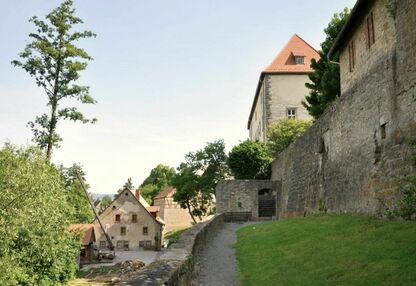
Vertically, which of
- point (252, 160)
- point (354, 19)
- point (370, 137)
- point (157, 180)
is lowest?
point (370, 137)

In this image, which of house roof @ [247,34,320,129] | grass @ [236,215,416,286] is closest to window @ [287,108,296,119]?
house roof @ [247,34,320,129]

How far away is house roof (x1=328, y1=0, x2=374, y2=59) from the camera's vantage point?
14109mm

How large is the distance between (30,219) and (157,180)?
7593 centimetres

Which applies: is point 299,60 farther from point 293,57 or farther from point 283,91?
point 283,91

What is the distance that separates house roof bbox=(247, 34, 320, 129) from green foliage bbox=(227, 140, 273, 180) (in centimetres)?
854

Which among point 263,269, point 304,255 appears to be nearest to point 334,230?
point 304,255

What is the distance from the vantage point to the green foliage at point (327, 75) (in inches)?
955

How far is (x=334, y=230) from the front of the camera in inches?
458

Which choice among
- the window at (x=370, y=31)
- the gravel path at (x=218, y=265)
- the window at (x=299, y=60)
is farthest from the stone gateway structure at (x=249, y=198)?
the window at (x=370, y=31)

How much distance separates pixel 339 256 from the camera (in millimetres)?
8742

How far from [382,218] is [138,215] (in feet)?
142

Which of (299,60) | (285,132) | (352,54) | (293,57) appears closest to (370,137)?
(352,54)

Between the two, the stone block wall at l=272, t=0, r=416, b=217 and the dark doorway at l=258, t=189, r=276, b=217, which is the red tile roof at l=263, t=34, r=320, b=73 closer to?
the dark doorway at l=258, t=189, r=276, b=217

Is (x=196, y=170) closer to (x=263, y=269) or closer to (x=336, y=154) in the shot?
(x=336, y=154)
